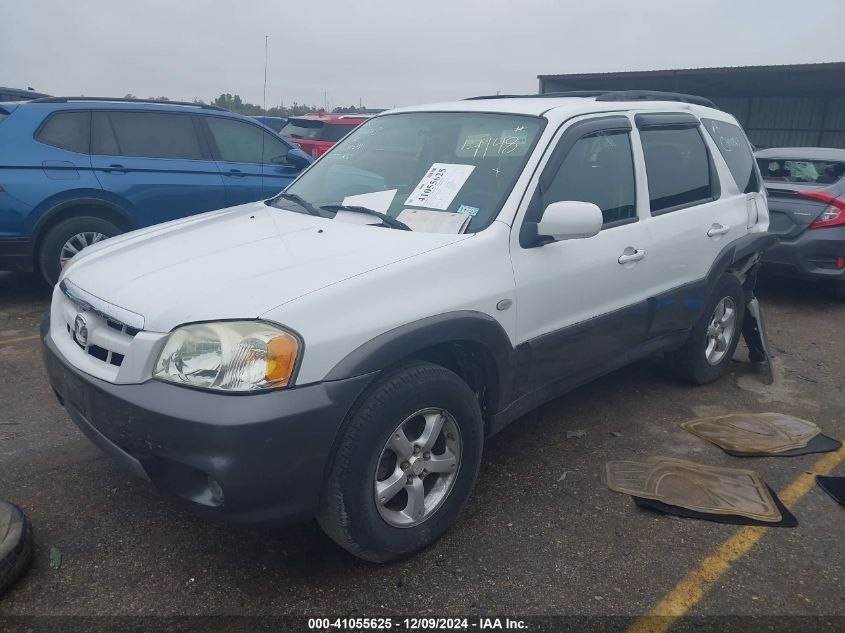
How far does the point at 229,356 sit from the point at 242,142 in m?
5.49

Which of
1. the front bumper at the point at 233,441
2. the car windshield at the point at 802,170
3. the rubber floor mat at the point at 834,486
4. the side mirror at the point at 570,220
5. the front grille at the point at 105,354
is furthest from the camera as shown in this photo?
the car windshield at the point at 802,170

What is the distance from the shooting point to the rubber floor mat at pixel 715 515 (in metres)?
3.15

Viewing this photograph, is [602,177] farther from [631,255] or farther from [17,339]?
[17,339]

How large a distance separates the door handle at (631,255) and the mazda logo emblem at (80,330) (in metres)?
2.46

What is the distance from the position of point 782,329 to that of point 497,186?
4.29 m

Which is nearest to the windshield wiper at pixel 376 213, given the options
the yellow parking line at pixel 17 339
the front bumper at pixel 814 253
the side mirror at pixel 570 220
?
the side mirror at pixel 570 220

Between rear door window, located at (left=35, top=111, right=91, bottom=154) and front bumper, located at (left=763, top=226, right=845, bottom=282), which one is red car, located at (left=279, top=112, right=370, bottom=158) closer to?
rear door window, located at (left=35, top=111, right=91, bottom=154)

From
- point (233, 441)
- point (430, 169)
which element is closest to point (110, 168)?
point (430, 169)

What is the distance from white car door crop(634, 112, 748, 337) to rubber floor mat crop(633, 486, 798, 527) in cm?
113

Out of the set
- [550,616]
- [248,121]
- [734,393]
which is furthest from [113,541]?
[248,121]

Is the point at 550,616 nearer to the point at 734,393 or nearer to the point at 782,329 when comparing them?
the point at 734,393

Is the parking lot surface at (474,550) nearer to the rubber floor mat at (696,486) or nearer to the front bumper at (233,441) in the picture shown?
the rubber floor mat at (696,486)

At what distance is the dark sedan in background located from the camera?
267 inches

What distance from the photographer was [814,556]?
2910 mm
